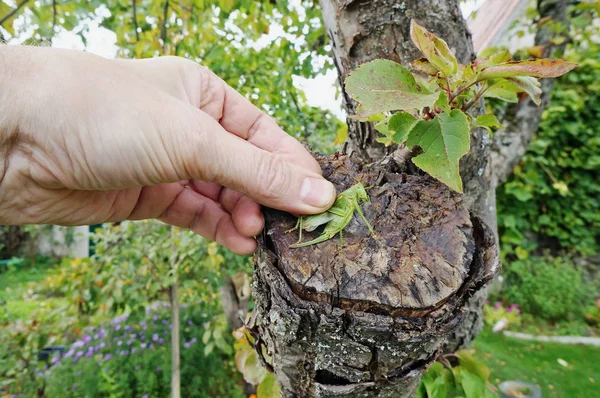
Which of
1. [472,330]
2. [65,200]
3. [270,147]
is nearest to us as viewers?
[65,200]

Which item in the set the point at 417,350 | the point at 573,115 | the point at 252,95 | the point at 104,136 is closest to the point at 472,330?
the point at 417,350

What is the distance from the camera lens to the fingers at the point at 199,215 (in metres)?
1.76

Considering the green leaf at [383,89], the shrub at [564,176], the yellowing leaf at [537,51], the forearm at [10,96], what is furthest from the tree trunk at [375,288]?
the shrub at [564,176]

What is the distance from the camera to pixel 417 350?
3.12 feet

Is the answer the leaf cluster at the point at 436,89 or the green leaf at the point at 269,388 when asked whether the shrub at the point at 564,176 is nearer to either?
the leaf cluster at the point at 436,89

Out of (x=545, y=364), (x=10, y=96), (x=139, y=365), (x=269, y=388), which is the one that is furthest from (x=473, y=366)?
(x=545, y=364)

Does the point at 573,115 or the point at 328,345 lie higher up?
the point at 573,115

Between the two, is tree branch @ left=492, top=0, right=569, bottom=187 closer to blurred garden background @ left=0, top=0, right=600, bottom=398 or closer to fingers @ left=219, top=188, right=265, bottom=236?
blurred garden background @ left=0, top=0, right=600, bottom=398

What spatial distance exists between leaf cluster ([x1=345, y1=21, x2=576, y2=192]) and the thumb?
0.30 meters

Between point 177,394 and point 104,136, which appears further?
point 177,394

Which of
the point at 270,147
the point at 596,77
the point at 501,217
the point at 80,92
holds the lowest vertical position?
the point at 501,217

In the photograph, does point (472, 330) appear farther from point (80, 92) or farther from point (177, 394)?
point (177, 394)

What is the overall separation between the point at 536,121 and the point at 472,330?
6.59 ft

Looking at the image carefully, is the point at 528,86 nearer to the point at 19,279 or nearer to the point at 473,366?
the point at 473,366
